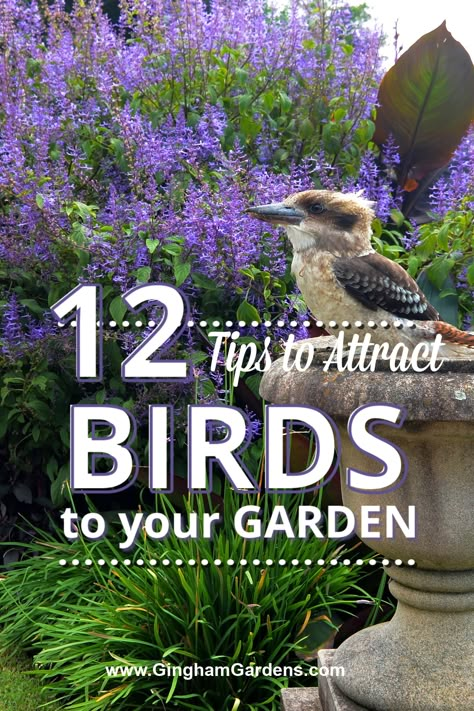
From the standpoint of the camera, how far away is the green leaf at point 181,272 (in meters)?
3.32

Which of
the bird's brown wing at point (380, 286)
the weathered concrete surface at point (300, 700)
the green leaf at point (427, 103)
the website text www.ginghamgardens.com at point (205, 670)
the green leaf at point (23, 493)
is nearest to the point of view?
the bird's brown wing at point (380, 286)

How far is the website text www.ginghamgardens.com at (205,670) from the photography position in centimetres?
265

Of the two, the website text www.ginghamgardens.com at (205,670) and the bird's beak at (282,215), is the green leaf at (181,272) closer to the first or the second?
the bird's beak at (282,215)

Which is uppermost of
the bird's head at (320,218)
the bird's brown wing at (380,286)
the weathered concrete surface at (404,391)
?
the bird's head at (320,218)

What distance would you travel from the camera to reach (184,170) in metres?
4.12

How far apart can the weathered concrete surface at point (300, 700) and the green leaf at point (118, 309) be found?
1549mm

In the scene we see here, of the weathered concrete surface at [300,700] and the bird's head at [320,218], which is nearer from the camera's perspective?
the bird's head at [320,218]

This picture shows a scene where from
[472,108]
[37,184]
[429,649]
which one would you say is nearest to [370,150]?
[472,108]

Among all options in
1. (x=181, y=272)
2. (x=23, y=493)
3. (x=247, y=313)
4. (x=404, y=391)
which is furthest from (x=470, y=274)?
(x=23, y=493)

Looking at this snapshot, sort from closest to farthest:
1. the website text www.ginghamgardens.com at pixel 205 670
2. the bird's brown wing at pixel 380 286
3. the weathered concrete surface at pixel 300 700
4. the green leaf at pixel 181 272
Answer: the bird's brown wing at pixel 380 286
the weathered concrete surface at pixel 300 700
the website text www.ginghamgardens.com at pixel 205 670
the green leaf at pixel 181 272

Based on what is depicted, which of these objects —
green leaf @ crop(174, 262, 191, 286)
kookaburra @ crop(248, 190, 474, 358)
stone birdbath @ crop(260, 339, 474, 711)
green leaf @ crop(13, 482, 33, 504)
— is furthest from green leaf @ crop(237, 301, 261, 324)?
green leaf @ crop(13, 482, 33, 504)

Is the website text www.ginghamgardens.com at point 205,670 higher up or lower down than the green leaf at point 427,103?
lower down

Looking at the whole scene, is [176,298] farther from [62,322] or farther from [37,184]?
[37,184]

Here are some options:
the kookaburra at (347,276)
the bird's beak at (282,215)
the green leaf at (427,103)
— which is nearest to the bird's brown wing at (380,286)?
the kookaburra at (347,276)
